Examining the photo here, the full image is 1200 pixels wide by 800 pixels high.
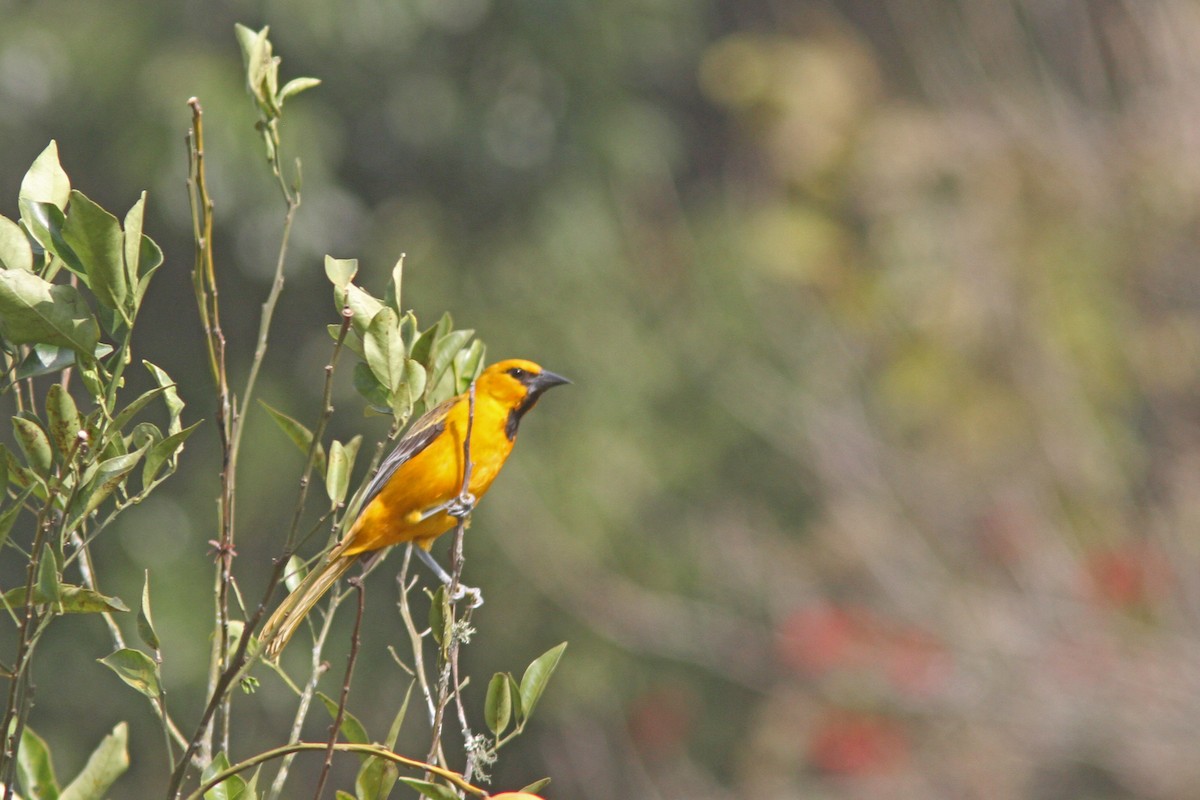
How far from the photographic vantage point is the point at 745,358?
27.8ft

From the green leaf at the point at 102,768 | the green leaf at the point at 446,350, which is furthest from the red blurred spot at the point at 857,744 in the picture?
the green leaf at the point at 102,768

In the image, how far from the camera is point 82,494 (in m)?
1.43

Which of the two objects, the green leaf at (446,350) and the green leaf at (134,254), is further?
the green leaf at (446,350)

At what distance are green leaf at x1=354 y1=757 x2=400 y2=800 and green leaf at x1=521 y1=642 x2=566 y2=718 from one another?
162mm

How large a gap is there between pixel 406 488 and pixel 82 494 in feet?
5.01

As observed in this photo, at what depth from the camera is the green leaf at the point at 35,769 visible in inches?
61.6

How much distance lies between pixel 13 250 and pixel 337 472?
16.5 inches

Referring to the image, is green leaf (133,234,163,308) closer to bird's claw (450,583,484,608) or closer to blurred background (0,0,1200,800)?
bird's claw (450,583,484,608)

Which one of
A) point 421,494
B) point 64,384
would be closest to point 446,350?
point 64,384

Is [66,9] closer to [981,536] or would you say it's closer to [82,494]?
[981,536]

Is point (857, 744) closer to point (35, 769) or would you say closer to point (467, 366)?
point (467, 366)

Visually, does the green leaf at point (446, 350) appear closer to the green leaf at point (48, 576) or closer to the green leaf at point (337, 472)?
the green leaf at point (337, 472)

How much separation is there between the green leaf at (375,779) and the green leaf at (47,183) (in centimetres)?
62

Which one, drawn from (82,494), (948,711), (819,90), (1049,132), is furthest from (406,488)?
(819,90)
